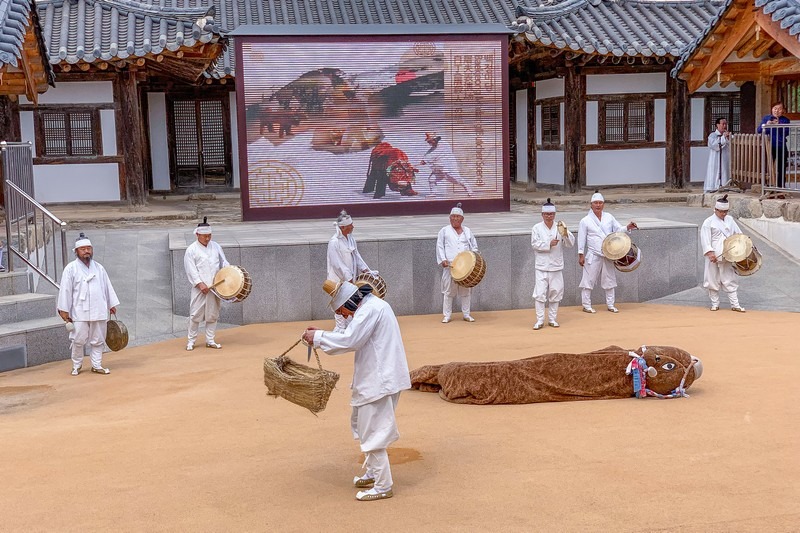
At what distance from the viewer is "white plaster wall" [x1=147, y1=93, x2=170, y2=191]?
72.4ft

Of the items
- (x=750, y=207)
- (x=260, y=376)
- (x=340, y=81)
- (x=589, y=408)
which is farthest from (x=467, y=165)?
(x=589, y=408)

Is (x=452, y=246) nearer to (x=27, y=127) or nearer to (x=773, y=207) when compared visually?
(x=773, y=207)

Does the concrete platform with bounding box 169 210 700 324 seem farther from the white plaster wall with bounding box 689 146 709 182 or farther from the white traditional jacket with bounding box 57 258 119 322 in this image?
the white plaster wall with bounding box 689 146 709 182

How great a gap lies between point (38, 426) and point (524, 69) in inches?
662

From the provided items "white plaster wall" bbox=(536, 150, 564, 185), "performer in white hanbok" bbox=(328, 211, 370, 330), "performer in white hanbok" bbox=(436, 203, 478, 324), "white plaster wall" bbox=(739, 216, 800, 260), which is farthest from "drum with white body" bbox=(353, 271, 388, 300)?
"white plaster wall" bbox=(536, 150, 564, 185)

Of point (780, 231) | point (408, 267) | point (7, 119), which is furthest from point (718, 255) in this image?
point (7, 119)

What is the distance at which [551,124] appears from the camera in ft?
70.2

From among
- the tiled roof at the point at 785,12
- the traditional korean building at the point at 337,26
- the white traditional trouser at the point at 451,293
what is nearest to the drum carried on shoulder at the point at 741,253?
the white traditional trouser at the point at 451,293

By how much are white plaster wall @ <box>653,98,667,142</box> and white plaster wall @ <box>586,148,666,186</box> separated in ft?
0.93

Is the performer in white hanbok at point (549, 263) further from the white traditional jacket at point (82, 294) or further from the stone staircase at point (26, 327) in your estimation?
the stone staircase at point (26, 327)

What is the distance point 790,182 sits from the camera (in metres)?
16.0

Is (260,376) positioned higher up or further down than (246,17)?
further down

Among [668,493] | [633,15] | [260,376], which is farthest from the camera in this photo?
[633,15]

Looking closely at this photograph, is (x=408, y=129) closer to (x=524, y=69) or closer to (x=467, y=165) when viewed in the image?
(x=467, y=165)
